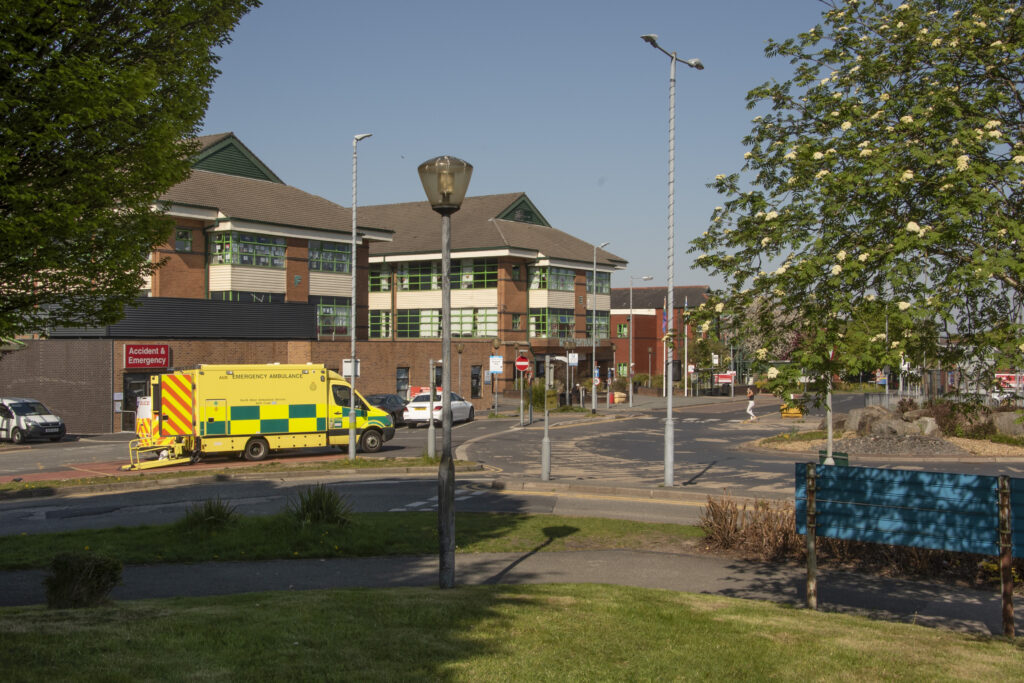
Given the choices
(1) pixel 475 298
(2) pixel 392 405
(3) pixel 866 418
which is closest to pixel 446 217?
(3) pixel 866 418

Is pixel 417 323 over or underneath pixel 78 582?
over

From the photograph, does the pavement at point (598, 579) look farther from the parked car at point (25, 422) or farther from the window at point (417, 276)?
the window at point (417, 276)

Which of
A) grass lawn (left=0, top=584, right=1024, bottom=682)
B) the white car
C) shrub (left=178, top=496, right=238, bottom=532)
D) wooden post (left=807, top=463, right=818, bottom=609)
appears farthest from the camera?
the white car

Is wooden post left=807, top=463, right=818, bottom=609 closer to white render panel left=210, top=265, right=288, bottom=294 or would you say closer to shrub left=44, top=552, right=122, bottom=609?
shrub left=44, top=552, right=122, bottom=609

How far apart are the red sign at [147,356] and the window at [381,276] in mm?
28024

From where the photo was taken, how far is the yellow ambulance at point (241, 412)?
25375mm

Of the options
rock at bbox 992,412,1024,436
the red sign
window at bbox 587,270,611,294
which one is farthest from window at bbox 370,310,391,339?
rock at bbox 992,412,1024,436

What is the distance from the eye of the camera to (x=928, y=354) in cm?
864

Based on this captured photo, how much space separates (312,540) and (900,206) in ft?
28.6

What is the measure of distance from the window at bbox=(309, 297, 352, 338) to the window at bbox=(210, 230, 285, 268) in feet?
11.8

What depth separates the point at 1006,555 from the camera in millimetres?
7934

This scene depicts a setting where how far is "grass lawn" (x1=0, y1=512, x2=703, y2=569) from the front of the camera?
11758mm

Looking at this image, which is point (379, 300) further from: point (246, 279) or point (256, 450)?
→ point (256, 450)

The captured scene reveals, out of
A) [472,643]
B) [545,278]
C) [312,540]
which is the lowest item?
[312,540]
